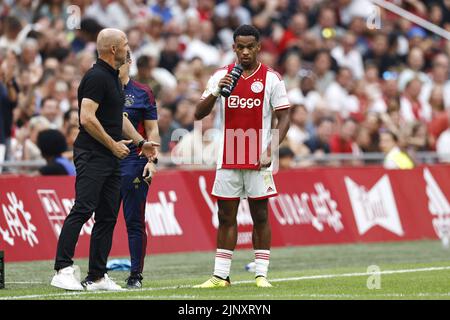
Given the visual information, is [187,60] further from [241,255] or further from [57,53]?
[241,255]

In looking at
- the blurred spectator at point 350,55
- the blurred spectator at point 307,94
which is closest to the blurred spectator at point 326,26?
the blurred spectator at point 350,55

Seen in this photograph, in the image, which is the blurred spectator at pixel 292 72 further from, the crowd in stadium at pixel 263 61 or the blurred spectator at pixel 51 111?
the blurred spectator at pixel 51 111

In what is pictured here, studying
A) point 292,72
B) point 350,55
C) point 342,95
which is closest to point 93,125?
point 292,72

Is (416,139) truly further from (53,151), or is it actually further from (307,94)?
(53,151)

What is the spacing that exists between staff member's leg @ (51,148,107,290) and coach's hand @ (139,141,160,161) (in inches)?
28.5

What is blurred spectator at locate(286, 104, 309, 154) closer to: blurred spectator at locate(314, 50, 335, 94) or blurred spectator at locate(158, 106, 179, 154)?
blurred spectator at locate(158, 106, 179, 154)

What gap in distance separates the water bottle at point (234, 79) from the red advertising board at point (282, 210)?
5.26 m

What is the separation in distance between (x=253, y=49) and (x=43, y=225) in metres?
5.60

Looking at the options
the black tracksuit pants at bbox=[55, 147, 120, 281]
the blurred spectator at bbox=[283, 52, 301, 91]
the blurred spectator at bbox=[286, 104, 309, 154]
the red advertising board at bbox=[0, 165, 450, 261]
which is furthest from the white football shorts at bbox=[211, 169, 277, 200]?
the blurred spectator at bbox=[283, 52, 301, 91]

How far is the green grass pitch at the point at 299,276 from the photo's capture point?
1227cm

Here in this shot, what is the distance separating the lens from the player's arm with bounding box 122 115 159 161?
1331 cm

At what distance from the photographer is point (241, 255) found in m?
19.0
